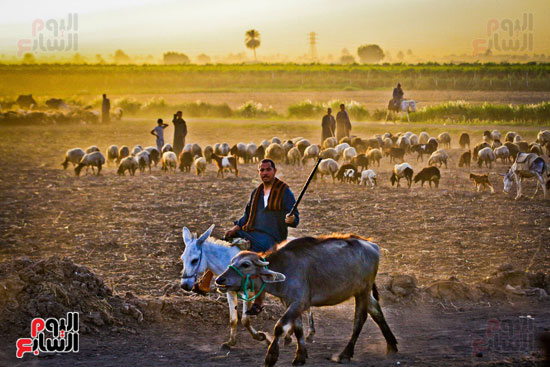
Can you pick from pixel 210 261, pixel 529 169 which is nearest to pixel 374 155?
pixel 529 169

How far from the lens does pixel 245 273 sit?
646 centimetres

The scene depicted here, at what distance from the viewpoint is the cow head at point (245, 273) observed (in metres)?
6.41

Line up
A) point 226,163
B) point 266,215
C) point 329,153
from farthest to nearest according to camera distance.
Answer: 1. point 329,153
2. point 226,163
3. point 266,215

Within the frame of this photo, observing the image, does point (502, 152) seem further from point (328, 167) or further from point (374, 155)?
point (328, 167)

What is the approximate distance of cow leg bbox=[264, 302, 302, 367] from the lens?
20.6 feet

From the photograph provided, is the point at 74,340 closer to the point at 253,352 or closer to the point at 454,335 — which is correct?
the point at 253,352

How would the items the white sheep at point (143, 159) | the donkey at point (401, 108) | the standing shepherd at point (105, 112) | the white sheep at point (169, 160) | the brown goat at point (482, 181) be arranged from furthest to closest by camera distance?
the standing shepherd at point (105, 112) → the donkey at point (401, 108) → the white sheep at point (169, 160) → the white sheep at point (143, 159) → the brown goat at point (482, 181)

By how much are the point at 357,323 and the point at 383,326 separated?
26 centimetres

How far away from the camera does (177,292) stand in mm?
9320

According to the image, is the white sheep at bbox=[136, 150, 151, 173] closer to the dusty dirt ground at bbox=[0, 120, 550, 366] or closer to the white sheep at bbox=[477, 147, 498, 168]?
the dusty dirt ground at bbox=[0, 120, 550, 366]

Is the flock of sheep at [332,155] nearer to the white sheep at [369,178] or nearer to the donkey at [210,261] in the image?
the white sheep at [369,178]

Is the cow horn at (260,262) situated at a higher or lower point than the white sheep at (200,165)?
lower

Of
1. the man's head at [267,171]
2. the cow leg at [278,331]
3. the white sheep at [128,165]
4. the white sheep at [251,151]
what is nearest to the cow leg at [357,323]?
the cow leg at [278,331]

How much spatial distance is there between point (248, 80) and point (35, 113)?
33.4m
